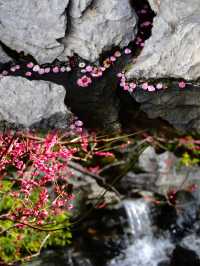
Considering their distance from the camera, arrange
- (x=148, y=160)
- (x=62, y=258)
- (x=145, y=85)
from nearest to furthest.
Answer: (x=145, y=85), (x=62, y=258), (x=148, y=160)

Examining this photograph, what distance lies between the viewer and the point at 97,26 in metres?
6.64

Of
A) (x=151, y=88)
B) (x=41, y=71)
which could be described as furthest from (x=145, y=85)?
(x=41, y=71)

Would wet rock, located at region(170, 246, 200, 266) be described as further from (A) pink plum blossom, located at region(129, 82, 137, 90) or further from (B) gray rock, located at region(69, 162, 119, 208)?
(A) pink plum blossom, located at region(129, 82, 137, 90)

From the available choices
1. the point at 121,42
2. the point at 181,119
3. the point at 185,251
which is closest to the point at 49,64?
the point at 121,42

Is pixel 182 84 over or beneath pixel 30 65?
beneath

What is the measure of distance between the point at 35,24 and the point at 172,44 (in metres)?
2.10

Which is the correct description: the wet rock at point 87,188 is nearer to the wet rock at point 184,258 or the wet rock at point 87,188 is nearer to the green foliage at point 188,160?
the green foliage at point 188,160

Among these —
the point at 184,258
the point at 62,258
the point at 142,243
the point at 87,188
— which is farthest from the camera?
the point at 87,188

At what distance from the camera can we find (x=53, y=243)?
25.3 ft

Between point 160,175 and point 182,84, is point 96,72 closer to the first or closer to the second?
point 182,84

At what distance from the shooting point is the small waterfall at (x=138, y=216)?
861cm

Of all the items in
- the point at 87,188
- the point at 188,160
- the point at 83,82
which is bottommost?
the point at 87,188

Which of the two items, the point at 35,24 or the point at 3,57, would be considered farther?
the point at 3,57

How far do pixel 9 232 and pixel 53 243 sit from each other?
1.05m
